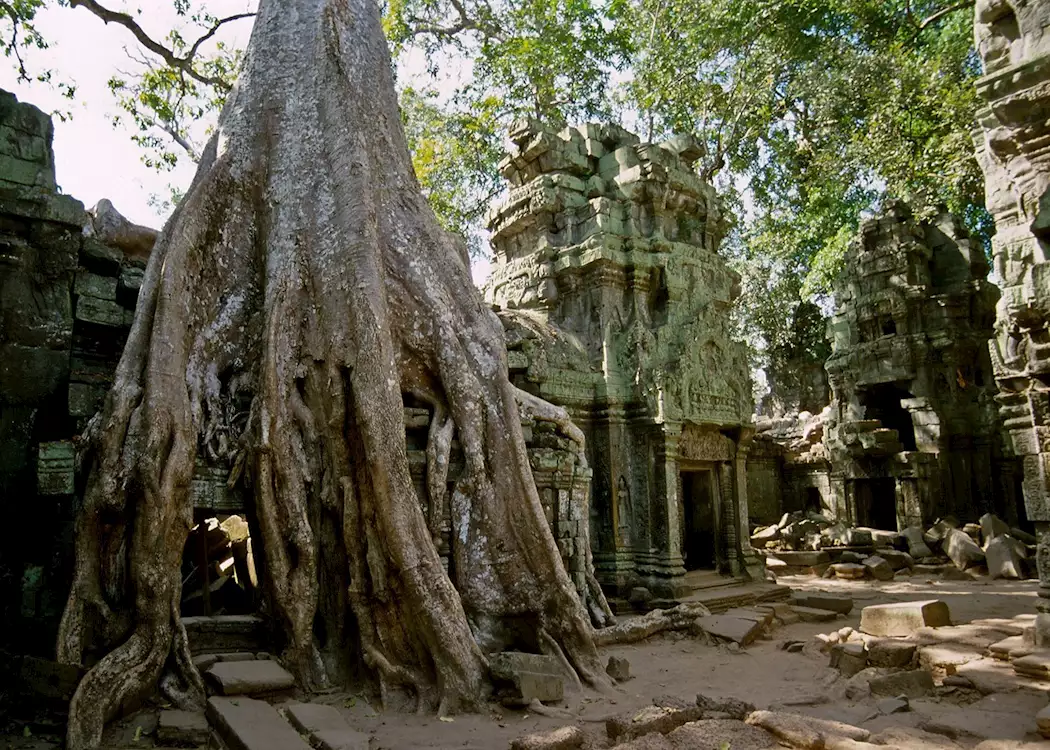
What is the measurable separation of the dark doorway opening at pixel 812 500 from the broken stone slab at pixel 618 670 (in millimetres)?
11725

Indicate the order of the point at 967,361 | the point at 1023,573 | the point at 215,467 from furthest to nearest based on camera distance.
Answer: the point at 967,361 → the point at 1023,573 → the point at 215,467

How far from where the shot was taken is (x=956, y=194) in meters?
15.3

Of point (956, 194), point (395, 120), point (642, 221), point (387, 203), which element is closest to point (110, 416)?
point (387, 203)

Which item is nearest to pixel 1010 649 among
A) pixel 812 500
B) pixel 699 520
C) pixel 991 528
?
pixel 699 520

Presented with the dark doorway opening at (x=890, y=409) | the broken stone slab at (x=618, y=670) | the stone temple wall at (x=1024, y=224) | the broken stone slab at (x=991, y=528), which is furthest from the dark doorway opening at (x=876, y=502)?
the broken stone slab at (x=618, y=670)

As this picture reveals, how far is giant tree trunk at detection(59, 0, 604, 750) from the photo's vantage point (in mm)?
4449

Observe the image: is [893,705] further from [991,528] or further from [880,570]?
[991,528]

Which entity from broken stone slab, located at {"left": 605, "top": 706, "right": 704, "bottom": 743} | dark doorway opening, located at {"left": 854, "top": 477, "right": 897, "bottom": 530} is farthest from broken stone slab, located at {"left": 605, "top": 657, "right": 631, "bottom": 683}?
dark doorway opening, located at {"left": 854, "top": 477, "right": 897, "bottom": 530}

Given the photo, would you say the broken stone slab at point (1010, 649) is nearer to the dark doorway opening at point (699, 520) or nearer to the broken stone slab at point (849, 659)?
the broken stone slab at point (849, 659)

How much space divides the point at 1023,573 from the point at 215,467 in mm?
10822

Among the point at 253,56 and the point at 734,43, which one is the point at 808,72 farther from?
the point at 253,56

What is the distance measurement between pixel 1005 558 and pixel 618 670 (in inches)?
320

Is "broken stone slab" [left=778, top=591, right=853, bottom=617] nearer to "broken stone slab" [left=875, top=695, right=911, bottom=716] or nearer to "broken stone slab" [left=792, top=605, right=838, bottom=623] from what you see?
"broken stone slab" [left=792, top=605, right=838, bottom=623]

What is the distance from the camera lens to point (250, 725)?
142 inches
